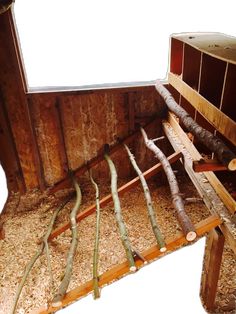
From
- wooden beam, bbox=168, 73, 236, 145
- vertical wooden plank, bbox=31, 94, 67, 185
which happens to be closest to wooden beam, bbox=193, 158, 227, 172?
→ wooden beam, bbox=168, 73, 236, 145

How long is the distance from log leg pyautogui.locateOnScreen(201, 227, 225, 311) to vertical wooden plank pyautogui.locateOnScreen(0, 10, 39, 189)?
2.90 m

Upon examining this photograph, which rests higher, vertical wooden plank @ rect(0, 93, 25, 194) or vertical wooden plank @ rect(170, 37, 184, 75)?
vertical wooden plank @ rect(170, 37, 184, 75)

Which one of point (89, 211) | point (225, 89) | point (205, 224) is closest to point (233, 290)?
point (205, 224)

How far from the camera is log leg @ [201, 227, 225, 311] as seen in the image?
2.36m

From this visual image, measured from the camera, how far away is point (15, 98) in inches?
147

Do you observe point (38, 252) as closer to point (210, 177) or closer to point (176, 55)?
point (210, 177)

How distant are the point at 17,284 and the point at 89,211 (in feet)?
3.98

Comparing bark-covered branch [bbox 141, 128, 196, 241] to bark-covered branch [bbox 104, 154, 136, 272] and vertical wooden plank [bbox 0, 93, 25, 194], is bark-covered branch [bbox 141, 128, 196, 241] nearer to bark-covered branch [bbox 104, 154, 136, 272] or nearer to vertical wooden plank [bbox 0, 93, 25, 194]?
bark-covered branch [bbox 104, 154, 136, 272]

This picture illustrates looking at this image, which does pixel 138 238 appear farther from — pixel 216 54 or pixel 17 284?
pixel 216 54

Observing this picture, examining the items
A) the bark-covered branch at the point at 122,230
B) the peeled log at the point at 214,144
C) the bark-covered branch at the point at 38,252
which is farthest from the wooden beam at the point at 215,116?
the bark-covered branch at the point at 38,252

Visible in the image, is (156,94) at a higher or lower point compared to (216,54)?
lower

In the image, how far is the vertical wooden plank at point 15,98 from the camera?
3.34 metres

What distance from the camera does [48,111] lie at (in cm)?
396

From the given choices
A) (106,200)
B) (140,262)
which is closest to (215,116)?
(140,262)
